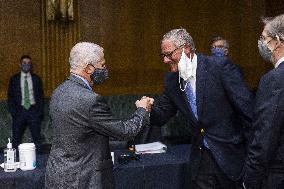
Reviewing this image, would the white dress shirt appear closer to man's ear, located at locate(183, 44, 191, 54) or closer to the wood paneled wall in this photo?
man's ear, located at locate(183, 44, 191, 54)

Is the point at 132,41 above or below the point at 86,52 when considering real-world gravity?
above

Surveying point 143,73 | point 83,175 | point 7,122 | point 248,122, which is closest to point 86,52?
point 83,175

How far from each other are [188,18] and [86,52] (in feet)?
18.3

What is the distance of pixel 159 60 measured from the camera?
7520 millimetres

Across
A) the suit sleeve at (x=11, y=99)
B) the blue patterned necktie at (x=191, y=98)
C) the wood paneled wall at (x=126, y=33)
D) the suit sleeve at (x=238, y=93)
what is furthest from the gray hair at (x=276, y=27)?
the wood paneled wall at (x=126, y=33)

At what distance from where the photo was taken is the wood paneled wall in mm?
6945

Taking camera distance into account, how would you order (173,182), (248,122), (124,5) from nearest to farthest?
1. (248,122)
2. (173,182)
3. (124,5)

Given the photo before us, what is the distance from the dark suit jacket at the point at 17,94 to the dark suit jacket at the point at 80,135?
Answer: 4.14 metres

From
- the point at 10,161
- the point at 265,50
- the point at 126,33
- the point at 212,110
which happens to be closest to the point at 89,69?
the point at 212,110

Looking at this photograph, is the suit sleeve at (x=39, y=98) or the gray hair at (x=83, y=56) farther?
the suit sleeve at (x=39, y=98)

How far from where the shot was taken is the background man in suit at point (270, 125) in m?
1.88

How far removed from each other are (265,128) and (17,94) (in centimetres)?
491

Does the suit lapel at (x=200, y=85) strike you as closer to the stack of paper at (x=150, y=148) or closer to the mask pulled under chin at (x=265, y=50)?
the mask pulled under chin at (x=265, y=50)

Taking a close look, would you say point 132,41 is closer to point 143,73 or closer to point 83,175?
point 143,73
